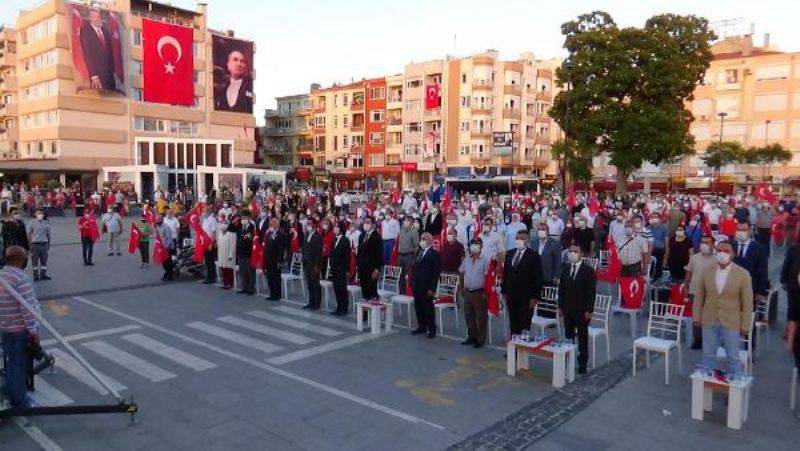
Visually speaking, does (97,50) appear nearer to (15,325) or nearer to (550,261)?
(550,261)

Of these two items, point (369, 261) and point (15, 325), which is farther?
point (369, 261)

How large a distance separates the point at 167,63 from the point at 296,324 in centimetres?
5221

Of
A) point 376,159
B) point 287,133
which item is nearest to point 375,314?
point 376,159

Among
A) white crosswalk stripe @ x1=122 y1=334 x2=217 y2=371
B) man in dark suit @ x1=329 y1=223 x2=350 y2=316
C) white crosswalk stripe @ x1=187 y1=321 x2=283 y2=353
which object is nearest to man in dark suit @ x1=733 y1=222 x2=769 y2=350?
man in dark suit @ x1=329 y1=223 x2=350 y2=316

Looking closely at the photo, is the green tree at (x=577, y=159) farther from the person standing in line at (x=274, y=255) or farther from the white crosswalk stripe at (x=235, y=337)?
the white crosswalk stripe at (x=235, y=337)

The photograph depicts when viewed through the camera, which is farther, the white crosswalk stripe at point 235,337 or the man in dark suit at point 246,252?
the man in dark suit at point 246,252

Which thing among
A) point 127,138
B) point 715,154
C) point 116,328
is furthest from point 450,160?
point 116,328

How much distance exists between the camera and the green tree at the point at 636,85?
3662 centimetres

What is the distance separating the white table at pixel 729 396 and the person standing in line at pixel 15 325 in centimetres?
774

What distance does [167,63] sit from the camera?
56.8 meters

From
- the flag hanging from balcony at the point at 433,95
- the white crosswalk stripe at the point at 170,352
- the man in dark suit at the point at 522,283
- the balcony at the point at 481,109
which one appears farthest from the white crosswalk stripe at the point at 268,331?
the flag hanging from balcony at the point at 433,95

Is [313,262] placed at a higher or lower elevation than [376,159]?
lower

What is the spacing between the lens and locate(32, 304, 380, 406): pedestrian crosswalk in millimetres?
8336

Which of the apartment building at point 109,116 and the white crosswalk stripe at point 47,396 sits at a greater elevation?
the apartment building at point 109,116
